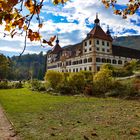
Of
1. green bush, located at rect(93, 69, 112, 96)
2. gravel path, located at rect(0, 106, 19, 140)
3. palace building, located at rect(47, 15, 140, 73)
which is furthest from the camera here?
palace building, located at rect(47, 15, 140, 73)

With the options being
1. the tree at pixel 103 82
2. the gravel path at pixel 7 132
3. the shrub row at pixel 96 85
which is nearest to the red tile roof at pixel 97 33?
the shrub row at pixel 96 85

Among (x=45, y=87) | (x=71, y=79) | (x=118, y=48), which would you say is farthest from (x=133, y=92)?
(x=118, y=48)

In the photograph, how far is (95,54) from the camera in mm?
69625

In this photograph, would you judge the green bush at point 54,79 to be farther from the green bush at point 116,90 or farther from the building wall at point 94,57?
the building wall at point 94,57

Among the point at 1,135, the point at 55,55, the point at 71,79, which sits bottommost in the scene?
the point at 1,135

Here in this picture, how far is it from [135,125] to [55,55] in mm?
81464

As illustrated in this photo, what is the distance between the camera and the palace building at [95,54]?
70250 millimetres

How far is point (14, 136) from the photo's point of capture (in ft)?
32.0

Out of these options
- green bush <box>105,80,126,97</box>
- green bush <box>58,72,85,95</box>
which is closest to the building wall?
green bush <box>58,72,85,95</box>

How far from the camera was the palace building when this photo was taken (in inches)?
2766

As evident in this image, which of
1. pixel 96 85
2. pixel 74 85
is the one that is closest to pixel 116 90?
pixel 96 85

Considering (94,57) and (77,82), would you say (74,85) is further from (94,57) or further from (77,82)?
(94,57)

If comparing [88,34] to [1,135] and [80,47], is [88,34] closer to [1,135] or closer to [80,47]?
[80,47]

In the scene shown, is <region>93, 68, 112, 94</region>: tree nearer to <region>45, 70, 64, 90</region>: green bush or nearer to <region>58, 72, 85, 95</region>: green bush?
<region>58, 72, 85, 95</region>: green bush
